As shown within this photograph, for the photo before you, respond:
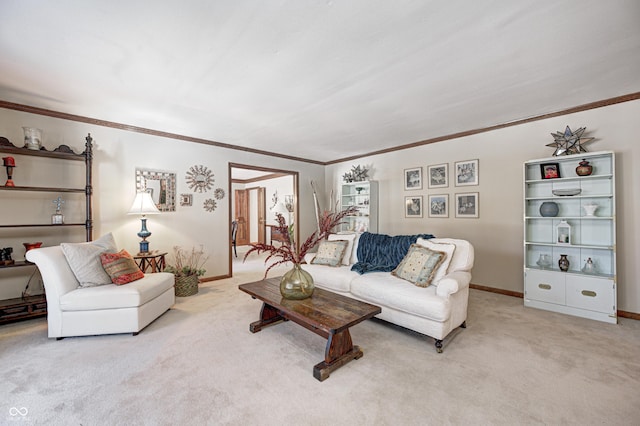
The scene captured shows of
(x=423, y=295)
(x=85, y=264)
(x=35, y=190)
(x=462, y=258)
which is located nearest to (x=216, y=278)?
(x=85, y=264)

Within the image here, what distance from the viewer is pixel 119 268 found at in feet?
9.40

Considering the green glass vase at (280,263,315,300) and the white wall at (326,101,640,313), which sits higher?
the white wall at (326,101,640,313)

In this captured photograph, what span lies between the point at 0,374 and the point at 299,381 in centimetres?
Answer: 216

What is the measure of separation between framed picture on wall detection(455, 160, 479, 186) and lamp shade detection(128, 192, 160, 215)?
452 centimetres

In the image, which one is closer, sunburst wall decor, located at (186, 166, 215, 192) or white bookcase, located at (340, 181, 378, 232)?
sunburst wall decor, located at (186, 166, 215, 192)

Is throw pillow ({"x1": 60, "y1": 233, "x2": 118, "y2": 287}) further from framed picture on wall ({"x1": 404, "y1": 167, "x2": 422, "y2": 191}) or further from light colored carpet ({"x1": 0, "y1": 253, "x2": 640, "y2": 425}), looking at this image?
framed picture on wall ({"x1": 404, "y1": 167, "x2": 422, "y2": 191})

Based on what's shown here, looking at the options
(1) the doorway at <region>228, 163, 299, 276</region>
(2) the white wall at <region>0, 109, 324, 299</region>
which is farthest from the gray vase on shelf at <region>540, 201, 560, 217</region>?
(1) the doorway at <region>228, 163, 299, 276</region>

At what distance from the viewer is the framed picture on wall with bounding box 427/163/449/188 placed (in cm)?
450

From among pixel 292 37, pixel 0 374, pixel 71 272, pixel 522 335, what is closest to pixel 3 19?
pixel 292 37

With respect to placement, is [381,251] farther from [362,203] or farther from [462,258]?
[362,203]

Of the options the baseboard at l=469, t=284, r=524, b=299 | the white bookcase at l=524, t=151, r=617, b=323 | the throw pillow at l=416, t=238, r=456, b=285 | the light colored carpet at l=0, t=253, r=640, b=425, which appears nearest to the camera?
the light colored carpet at l=0, t=253, r=640, b=425

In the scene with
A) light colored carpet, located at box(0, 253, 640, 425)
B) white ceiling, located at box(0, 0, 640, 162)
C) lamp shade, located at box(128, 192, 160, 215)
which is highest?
white ceiling, located at box(0, 0, 640, 162)

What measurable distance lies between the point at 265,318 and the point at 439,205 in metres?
3.35

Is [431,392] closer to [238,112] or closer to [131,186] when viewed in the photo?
[238,112]
